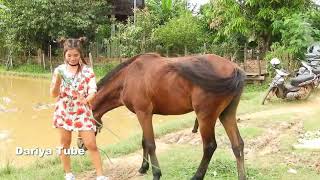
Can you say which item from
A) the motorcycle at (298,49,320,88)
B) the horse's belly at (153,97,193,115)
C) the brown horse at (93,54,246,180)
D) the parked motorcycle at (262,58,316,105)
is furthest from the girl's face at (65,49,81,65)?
the motorcycle at (298,49,320,88)

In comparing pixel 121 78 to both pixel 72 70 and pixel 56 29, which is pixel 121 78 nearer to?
pixel 72 70

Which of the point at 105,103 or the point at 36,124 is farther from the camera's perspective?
the point at 36,124

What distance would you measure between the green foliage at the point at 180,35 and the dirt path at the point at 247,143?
9.51 meters

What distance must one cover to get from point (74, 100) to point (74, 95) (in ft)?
0.18

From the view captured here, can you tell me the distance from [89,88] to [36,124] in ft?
22.5

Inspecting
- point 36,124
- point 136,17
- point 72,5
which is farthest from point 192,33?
point 36,124

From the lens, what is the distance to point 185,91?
4922 mm

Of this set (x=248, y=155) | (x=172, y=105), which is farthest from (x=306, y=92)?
(x=172, y=105)

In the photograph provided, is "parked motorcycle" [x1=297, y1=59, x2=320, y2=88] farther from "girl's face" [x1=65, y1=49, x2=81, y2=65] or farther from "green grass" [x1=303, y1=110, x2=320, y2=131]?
"girl's face" [x1=65, y1=49, x2=81, y2=65]

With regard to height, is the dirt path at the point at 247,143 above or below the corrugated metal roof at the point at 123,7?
below

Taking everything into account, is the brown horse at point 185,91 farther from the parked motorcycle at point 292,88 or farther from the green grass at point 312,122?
the parked motorcycle at point 292,88

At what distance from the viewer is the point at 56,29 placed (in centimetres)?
2148

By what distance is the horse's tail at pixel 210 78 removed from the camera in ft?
15.4

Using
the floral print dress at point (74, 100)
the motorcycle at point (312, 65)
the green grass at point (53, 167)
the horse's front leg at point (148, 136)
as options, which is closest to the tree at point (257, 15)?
the motorcycle at point (312, 65)
